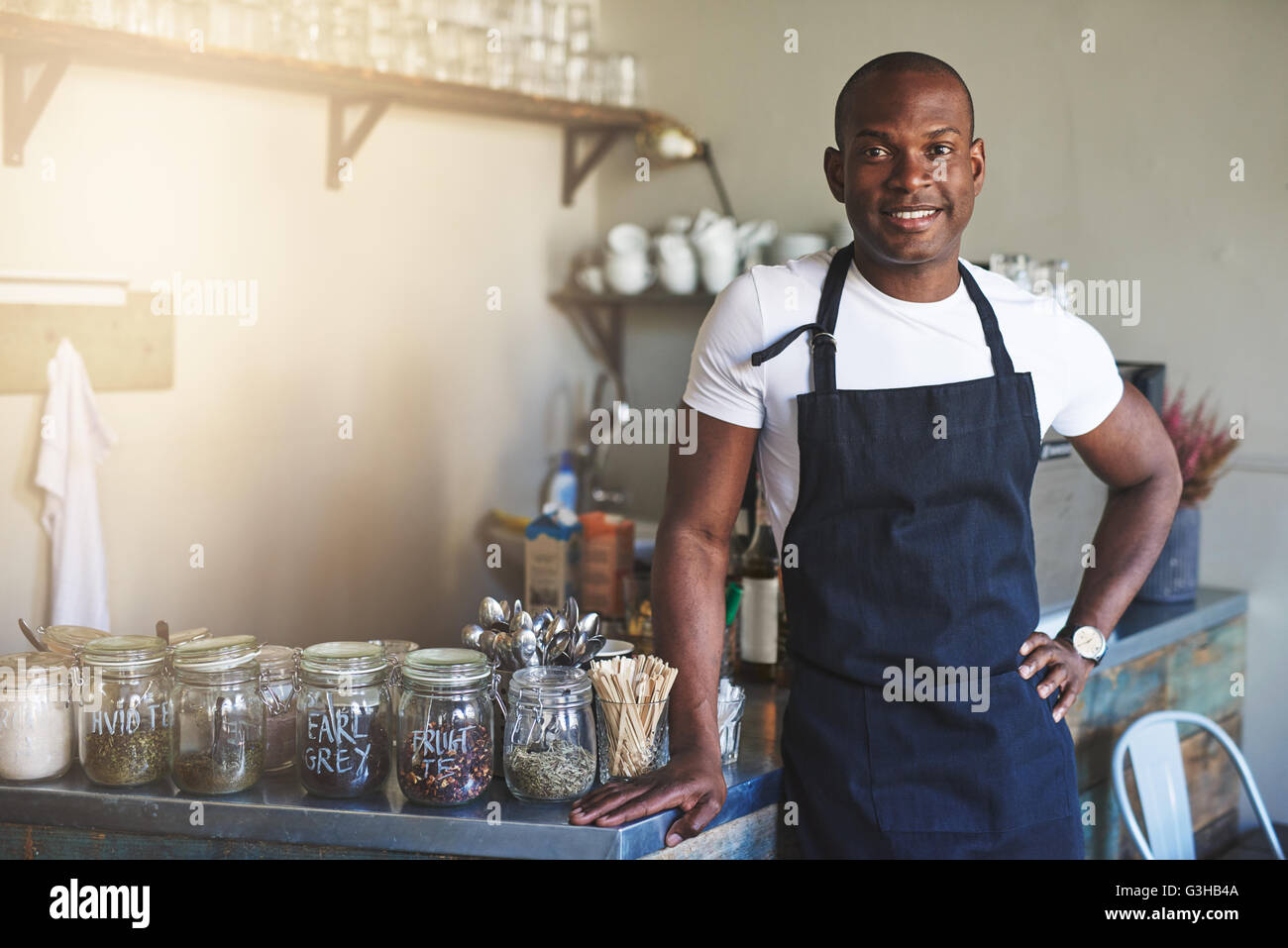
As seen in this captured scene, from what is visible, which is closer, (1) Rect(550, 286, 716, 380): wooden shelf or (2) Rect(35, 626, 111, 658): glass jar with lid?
(2) Rect(35, 626, 111, 658): glass jar with lid

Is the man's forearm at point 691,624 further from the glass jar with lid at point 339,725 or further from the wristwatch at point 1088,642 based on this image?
the wristwatch at point 1088,642

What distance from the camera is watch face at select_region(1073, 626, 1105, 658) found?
5.23 ft

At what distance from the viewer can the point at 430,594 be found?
11.1 ft

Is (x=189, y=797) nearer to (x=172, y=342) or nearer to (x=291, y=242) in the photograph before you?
(x=172, y=342)

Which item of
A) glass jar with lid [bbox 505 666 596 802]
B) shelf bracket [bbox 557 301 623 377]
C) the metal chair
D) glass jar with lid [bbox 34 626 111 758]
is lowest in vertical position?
the metal chair

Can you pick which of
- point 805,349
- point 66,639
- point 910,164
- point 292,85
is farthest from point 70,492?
point 910,164

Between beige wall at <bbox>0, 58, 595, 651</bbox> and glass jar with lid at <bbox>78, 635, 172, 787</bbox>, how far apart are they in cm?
142

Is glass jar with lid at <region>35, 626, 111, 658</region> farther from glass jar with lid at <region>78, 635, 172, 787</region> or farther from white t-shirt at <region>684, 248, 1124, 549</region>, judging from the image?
white t-shirt at <region>684, 248, 1124, 549</region>

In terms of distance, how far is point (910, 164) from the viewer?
134cm

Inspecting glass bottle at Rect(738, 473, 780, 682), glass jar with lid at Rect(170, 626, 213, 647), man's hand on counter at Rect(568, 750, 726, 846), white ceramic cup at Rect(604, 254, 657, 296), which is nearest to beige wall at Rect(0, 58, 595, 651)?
white ceramic cup at Rect(604, 254, 657, 296)

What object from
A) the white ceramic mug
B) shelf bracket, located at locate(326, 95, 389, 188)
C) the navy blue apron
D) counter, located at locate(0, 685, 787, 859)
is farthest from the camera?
the white ceramic mug
